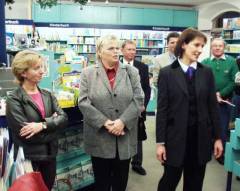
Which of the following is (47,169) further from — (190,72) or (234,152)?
(234,152)

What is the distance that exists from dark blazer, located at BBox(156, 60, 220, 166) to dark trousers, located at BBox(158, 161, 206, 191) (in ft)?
0.29

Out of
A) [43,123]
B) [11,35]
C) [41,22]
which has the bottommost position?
[43,123]

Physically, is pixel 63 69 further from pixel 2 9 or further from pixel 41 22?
pixel 41 22

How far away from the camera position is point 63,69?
3457mm

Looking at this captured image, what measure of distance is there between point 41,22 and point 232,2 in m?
6.01

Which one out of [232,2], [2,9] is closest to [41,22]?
[232,2]

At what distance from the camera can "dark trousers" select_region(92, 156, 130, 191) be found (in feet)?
8.07

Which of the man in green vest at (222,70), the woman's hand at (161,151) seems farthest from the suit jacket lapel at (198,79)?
the man in green vest at (222,70)

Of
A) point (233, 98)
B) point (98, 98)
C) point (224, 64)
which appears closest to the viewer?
point (98, 98)

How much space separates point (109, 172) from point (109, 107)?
54cm

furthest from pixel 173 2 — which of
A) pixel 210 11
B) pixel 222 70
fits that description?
pixel 222 70

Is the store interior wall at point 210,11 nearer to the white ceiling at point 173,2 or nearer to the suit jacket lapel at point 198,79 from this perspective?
the white ceiling at point 173,2

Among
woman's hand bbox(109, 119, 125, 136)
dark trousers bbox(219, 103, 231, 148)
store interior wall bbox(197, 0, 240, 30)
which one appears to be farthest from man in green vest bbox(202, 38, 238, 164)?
store interior wall bbox(197, 0, 240, 30)

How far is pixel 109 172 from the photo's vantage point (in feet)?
8.25
